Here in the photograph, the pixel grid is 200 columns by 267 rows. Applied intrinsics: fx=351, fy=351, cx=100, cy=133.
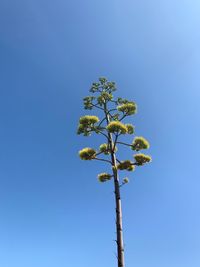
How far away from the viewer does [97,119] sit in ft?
54.3

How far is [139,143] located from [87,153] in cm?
251

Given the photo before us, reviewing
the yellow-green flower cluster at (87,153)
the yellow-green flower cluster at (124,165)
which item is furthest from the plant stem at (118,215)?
the yellow-green flower cluster at (87,153)

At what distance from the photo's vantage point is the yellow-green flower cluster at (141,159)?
618 inches

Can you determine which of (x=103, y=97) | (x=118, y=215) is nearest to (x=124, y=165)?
(x=118, y=215)

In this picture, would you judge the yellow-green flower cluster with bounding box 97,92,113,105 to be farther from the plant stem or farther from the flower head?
the plant stem

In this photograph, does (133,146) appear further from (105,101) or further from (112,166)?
(105,101)

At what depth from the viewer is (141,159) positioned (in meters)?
15.7

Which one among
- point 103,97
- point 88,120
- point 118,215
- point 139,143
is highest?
point 103,97

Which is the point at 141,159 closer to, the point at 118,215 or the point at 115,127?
the point at 115,127

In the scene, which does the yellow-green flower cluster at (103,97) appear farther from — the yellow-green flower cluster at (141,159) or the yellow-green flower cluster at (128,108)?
the yellow-green flower cluster at (141,159)

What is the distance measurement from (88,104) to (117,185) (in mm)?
5092

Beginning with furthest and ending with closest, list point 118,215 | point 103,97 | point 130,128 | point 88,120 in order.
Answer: point 103,97
point 130,128
point 88,120
point 118,215

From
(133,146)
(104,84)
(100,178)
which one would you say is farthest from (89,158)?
(104,84)

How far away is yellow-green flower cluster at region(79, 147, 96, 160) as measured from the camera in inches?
611
